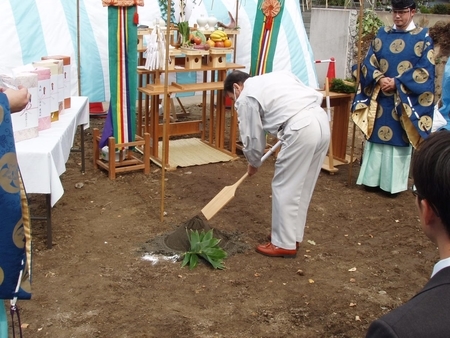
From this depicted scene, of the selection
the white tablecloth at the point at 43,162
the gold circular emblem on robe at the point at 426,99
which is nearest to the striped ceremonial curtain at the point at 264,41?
the gold circular emblem on robe at the point at 426,99

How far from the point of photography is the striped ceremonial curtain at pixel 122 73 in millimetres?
5789

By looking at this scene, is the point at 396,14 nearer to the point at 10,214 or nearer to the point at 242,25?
the point at 242,25

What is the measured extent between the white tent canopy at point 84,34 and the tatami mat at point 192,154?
1539 mm

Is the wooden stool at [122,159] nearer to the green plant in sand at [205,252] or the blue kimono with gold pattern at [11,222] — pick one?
the green plant in sand at [205,252]

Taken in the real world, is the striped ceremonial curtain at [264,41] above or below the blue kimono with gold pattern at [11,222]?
above

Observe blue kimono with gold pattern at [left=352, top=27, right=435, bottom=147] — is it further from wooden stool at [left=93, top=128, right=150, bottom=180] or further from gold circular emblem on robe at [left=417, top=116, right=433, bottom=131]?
wooden stool at [left=93, top=128, right=150, bottom=180]

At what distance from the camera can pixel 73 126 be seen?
5070 millimetres

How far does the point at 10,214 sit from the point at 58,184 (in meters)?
1.93

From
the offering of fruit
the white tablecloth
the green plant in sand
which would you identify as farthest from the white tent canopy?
the green plant in sand

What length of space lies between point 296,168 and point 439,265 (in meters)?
3.04

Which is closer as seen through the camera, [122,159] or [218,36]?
[122,159]

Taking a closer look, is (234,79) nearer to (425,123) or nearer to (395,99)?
(395,99)

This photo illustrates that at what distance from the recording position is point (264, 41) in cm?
665

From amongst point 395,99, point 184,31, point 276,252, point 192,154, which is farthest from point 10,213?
point 192,154
